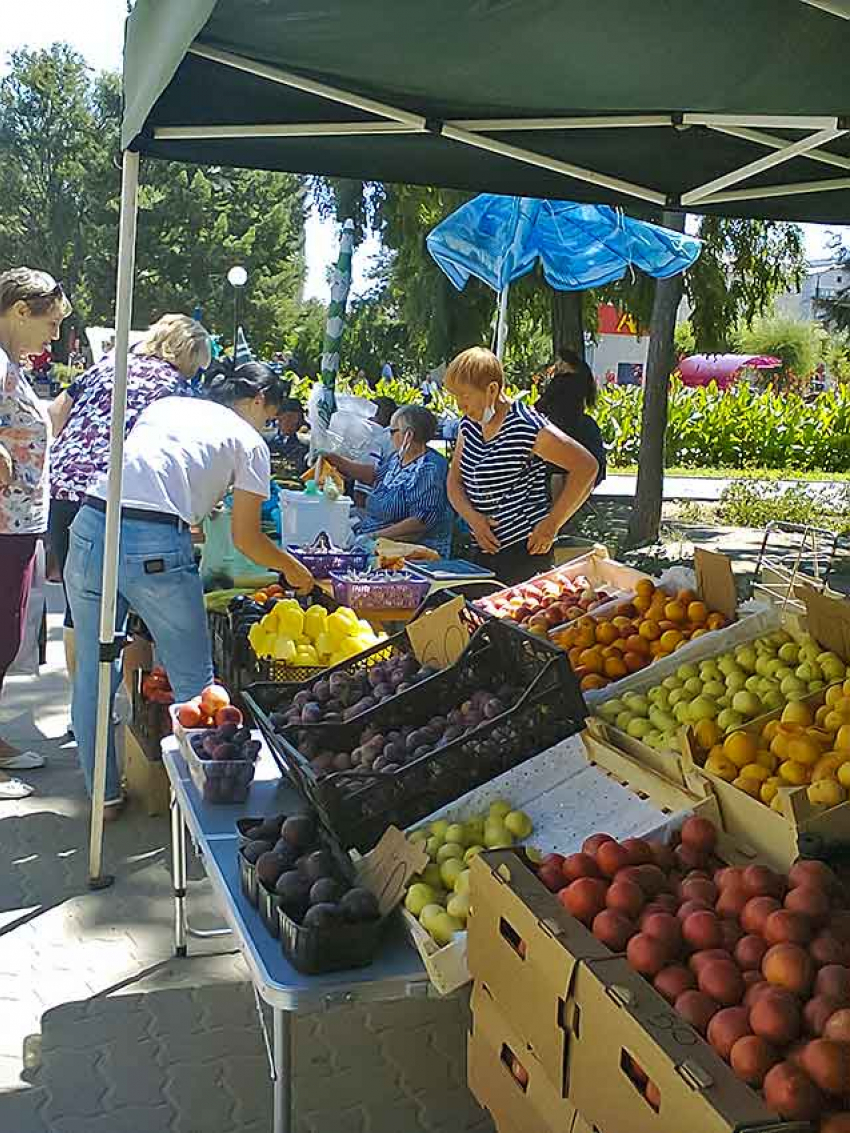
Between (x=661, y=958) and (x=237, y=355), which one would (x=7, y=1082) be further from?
(x=237, y=355)

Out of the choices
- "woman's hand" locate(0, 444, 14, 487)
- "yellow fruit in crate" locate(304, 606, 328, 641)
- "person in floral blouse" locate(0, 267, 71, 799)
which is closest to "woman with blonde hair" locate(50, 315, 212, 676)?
"person in floral blouse" locate(0, 267, 71, 799)

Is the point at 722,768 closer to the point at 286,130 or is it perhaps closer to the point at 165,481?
the point at 165,481

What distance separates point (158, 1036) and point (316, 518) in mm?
2828

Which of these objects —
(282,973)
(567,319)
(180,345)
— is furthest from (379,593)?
(567,319)

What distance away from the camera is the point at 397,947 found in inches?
87.0

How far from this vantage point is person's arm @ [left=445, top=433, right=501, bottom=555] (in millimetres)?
5152

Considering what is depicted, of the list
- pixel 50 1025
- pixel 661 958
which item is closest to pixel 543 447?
pixel 50 1025

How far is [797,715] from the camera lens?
276cm

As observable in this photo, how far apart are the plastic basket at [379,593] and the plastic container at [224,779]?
167 centimetres

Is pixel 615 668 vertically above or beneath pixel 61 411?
beneath

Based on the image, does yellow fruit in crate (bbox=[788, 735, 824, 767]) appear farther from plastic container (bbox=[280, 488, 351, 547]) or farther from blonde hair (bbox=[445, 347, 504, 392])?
plastic container (bbox=[280, 488, 351, 547])

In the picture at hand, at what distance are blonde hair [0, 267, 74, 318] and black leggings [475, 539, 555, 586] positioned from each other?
2016 mm

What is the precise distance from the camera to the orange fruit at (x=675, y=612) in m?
3.59

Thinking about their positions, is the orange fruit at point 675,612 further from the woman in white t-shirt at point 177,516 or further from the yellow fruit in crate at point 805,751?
the woman in white t-shirt at point 177,516
